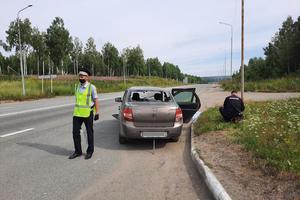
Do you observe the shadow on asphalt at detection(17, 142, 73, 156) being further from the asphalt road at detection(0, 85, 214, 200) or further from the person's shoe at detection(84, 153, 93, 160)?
the person's shoe at detection(84, 153, 93, 160)

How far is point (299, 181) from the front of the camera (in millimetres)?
4699

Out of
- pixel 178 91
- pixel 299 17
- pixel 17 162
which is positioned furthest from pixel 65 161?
pixel 299 17

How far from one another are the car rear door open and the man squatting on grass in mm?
916

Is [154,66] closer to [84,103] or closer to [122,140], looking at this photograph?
[122,140]

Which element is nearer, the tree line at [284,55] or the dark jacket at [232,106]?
the dark jacket at [232,106]

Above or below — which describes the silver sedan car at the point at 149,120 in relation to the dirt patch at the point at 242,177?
above

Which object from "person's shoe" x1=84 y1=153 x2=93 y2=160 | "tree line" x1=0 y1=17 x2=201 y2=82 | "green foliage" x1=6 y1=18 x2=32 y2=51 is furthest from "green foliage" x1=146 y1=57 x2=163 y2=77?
"person's shoe" x1=84 y1=153 x2=93 y2=160

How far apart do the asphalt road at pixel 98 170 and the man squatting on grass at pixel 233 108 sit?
5.33ft

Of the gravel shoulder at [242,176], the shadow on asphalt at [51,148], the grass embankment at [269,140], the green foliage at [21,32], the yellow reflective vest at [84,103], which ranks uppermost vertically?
the green foliage at [21,32]

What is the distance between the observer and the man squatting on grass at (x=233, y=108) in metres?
10.2

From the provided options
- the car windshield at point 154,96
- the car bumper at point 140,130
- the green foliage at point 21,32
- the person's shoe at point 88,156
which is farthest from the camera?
the green foliage at point 21,32

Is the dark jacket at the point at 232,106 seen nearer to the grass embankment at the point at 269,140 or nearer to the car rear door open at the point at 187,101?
the grass embankment at the point at 269,140

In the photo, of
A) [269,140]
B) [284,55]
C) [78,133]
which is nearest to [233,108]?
[269,140]

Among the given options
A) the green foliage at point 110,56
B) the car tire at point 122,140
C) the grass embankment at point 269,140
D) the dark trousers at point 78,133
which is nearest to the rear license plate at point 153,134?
the car tire at point 122,140
